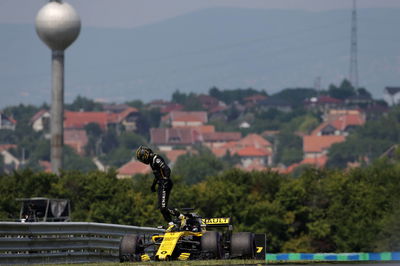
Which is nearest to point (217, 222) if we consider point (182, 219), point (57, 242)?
point (182, 219)

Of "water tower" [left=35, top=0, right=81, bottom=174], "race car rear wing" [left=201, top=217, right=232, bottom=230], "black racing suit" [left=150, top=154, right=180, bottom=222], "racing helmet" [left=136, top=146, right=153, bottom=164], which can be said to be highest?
"water tower" [left=35, top=0, right=81, bottom=174]

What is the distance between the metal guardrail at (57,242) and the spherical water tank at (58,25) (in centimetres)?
8603

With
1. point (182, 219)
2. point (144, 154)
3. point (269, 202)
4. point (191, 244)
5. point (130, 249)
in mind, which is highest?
point (144, 154)

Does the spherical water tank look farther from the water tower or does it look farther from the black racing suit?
the black racing suit

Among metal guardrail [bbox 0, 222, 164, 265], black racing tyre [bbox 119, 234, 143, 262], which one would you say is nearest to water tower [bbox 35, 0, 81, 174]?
metal guardrail [bbox 0, 222, 164, 265]

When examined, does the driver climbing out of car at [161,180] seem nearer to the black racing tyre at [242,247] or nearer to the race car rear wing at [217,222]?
the race car rear wing at [217,222]

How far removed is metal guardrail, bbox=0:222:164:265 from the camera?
29898 millimetres

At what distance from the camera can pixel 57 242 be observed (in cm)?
3192

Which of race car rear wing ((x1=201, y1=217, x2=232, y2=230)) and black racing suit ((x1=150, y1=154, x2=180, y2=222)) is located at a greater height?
black racing suit ((x1=150, y1=154, x2=180, y2=222))

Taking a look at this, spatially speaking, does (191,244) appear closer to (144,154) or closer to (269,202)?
(144,154)

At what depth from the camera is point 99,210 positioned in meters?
101

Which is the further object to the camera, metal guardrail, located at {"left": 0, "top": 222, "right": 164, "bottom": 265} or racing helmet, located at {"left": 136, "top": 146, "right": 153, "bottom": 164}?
racing helmet, located at {"left": 136, "top": 146, "right": 153, "bottom": 164}

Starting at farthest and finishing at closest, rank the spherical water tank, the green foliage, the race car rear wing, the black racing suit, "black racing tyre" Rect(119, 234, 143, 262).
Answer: the spherical water tank, the green foliage, the race car rear wing, the black racing suit, "black racing tyre" Rect(119, 234, 143, 262)

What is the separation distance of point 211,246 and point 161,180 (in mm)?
2268
